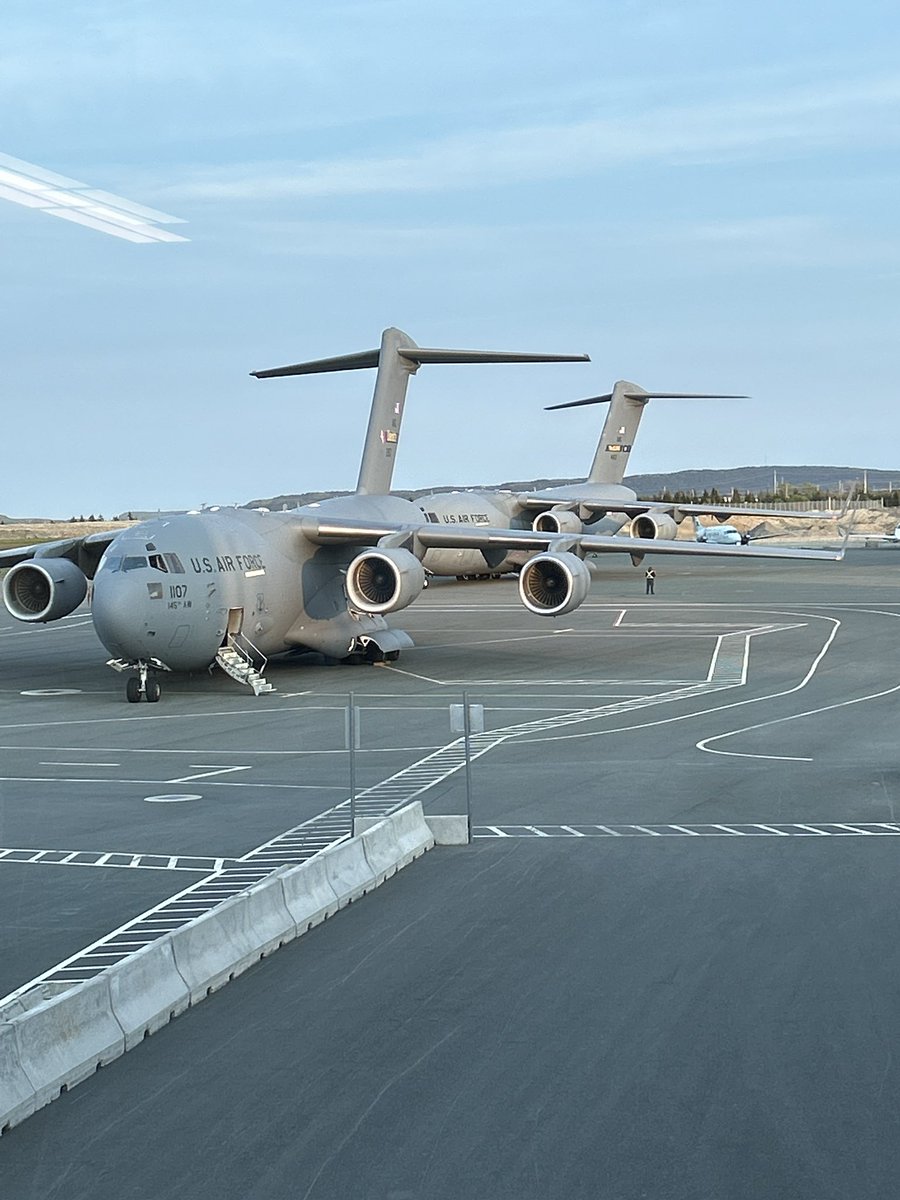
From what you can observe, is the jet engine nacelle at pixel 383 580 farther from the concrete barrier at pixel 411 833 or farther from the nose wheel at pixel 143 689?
the concrete barrier at pixel 411 833

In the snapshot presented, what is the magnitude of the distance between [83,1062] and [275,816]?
30.2ft

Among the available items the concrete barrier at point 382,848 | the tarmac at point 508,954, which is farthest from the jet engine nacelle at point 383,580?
the concrete barrier at point 382,848

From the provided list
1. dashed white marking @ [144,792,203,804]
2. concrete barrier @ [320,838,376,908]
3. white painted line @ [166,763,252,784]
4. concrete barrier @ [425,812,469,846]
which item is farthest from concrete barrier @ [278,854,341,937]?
white painted line @ [166,763,252,784]

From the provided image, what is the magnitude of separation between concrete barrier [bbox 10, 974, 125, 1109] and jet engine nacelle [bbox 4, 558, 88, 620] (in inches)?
1059

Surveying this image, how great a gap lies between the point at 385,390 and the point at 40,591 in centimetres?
1172

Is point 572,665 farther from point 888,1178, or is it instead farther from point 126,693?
point 888,1178

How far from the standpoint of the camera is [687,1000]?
11500mm

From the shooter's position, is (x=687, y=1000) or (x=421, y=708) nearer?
(x=687, y=1000)

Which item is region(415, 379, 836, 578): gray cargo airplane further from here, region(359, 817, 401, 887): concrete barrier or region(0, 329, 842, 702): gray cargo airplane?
region(359, 817, 401, 887): concrete barrier

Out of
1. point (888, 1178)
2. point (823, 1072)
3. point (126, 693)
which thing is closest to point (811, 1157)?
point (888, 1178)

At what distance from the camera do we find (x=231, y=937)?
41.6 feet

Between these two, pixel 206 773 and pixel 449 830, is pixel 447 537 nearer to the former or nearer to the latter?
pixel 206 773

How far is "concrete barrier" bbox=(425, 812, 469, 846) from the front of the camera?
698 inches

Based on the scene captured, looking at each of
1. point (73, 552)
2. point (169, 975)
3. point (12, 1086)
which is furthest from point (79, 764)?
point (73, 552)
